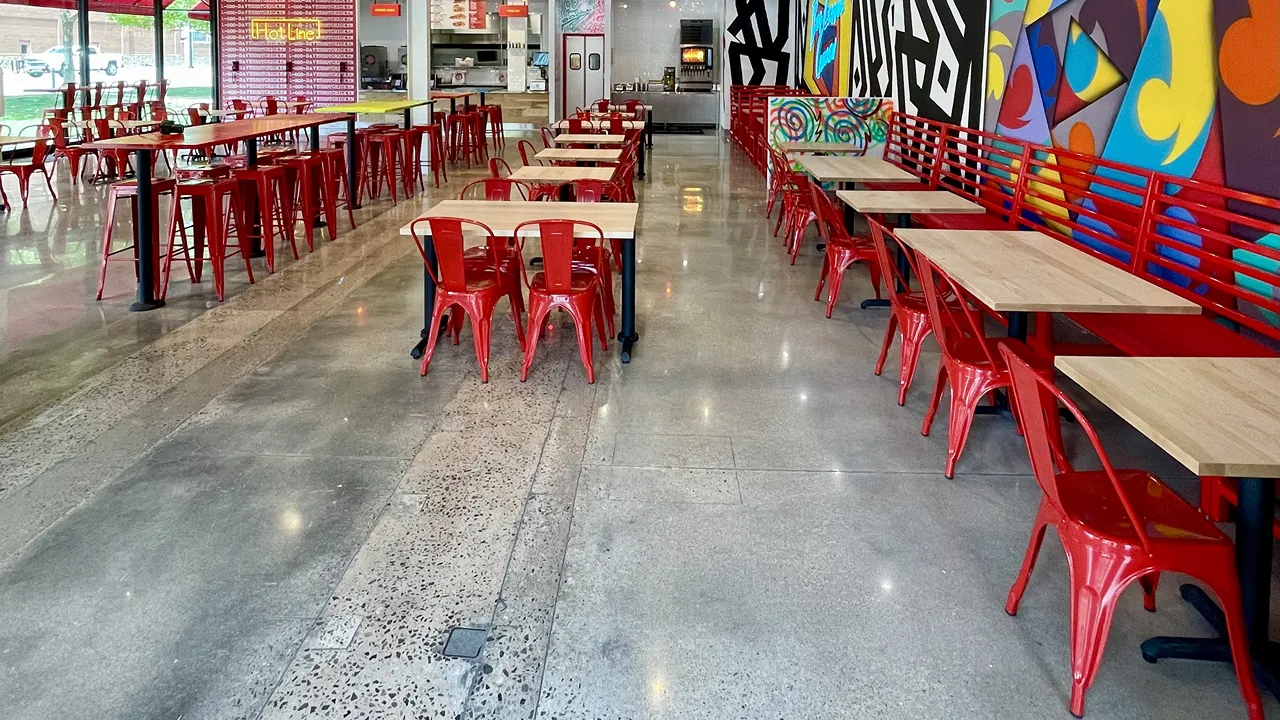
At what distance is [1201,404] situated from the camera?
214cm

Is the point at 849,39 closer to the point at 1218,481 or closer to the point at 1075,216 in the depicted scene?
the point at 1075,216

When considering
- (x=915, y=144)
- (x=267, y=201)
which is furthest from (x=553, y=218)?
(x=915, y=144)

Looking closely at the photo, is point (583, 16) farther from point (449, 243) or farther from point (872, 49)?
point (449, 243)

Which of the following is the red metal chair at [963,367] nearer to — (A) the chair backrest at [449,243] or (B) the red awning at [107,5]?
(A) the chair backrest at [449,243]

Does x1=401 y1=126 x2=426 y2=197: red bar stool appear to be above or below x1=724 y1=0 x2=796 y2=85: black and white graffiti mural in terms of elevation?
below

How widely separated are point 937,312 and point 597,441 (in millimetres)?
1318

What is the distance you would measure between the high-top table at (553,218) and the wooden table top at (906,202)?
1279 mm

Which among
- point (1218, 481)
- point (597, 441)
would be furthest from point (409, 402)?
point (1218, 481)

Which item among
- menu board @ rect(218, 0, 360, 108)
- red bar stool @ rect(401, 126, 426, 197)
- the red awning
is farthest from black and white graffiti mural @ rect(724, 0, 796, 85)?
red bar stool @ rect(401, 126, 426, 197)

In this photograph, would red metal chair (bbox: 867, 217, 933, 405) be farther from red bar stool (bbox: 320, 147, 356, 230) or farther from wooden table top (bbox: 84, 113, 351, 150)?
red bar stool (bbox: 320, 147, 356, 230)

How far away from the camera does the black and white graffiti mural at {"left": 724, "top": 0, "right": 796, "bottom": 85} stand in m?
20.1

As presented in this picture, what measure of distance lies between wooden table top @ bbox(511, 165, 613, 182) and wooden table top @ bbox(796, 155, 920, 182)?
4.96ft

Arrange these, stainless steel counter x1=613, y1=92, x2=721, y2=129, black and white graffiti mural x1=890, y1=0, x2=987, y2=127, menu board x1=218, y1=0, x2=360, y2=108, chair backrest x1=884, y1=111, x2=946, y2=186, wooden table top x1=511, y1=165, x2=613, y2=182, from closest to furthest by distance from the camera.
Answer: wooden table top x1=511, y1=165, x2=613, y2=182 → black and white graffiti mural x1=890, y1=0, x2=987, y2=127 → chair backrest x1=884, y1=111, x2=946, y2=186 → menu board x1=218, y1=0, x2=360, y2=108 → stainless steel counter x1=613, y1=92, x2=721, y2=129

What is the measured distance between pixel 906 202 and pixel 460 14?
1308cm
